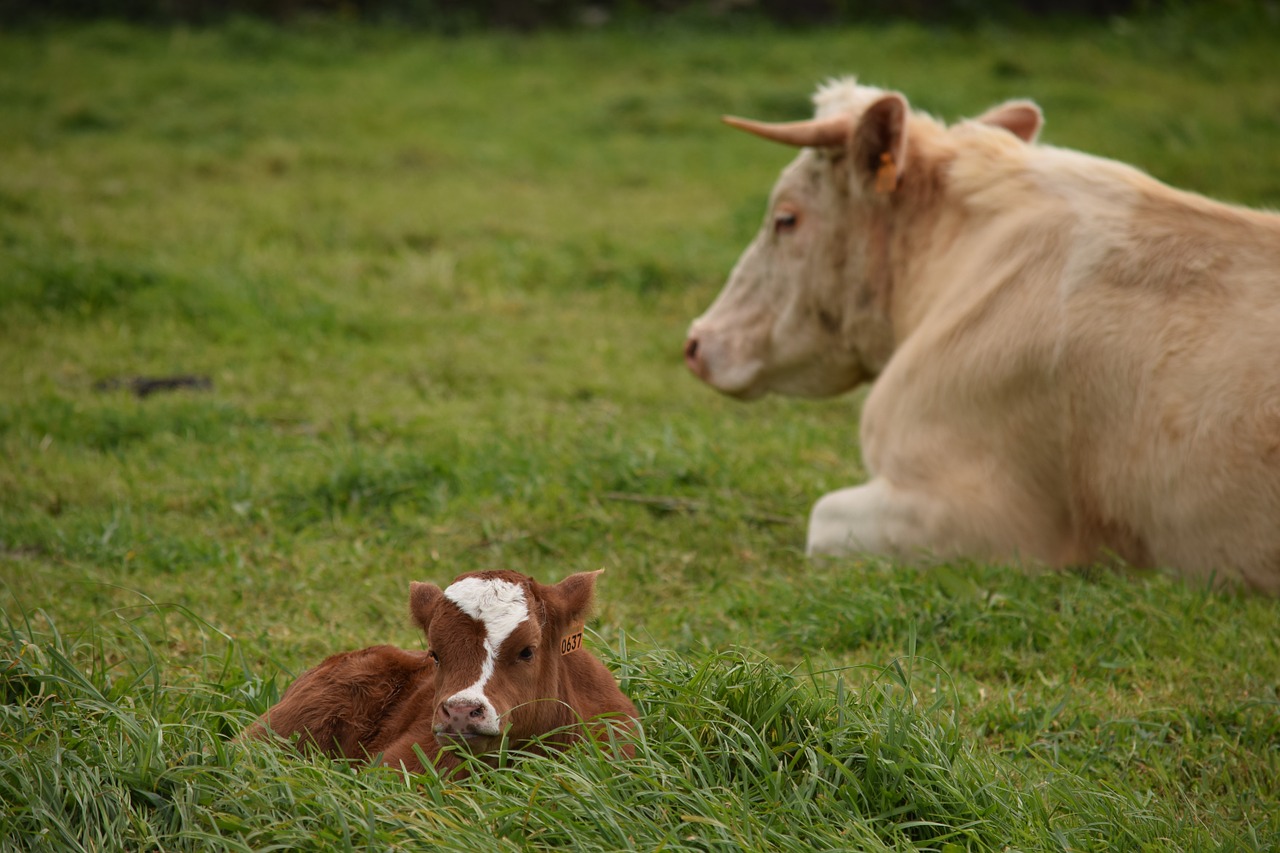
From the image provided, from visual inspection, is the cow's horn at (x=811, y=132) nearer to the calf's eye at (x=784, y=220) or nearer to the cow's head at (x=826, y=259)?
the cow's head at (x=826, y=259)

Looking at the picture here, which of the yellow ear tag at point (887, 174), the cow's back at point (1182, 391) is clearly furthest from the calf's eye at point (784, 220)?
the cow's back at point (1182, 391)

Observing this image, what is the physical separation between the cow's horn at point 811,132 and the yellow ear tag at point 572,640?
9.07ft

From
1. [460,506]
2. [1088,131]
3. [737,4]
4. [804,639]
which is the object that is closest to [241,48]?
[737,4]

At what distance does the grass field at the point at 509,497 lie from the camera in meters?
2.95

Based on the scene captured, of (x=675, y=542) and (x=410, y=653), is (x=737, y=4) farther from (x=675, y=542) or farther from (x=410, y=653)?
(x=410, y=653)

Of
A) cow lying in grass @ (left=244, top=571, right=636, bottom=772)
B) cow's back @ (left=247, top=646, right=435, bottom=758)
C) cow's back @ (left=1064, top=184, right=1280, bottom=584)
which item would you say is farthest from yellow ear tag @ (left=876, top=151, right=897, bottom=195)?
cow's back @ (left=247, top=646, right=435, bottom=758)

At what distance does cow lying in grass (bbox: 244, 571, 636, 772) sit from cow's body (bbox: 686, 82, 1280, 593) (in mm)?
2000

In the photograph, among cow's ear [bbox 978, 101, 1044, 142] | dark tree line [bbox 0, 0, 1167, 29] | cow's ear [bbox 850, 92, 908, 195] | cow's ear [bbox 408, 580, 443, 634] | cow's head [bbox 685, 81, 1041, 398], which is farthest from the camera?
dark tree line [bbox 0, 0, 1167, 29]

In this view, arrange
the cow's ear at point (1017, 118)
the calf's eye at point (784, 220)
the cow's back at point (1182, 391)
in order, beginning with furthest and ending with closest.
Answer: the cow's ear at point (1017, 118)
the calf's eye at point (784, 220)
the cow's back at point (1182, 391)

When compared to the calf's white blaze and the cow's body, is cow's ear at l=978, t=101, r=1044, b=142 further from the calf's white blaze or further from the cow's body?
the calf's white blaze

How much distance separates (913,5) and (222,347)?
36.2 feet

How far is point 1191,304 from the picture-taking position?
15.1 ft

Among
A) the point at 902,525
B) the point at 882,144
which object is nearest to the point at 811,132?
the point at 882,144

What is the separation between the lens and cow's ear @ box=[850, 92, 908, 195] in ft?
17.5
